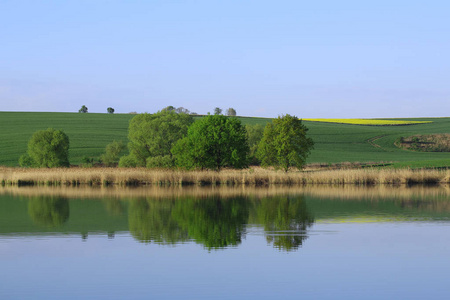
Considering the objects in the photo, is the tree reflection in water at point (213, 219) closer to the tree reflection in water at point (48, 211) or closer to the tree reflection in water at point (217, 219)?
the tree reflection in water at point (217, 219)

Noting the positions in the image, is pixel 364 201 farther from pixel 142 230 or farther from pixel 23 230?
pixel 23 230

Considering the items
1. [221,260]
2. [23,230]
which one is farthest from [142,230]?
[221,260]

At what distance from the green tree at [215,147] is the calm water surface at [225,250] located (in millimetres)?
23786

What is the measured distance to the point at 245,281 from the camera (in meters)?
13.8

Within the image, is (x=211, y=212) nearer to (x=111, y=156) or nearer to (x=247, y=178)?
(x=247, y=178)

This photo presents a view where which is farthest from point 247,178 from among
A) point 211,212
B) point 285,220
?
point 285,220

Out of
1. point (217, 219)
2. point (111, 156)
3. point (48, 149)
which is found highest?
point (48, 149)

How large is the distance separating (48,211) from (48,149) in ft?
139

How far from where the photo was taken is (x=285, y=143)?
184 ft

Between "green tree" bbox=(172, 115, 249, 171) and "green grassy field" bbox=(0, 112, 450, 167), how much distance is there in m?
22.1

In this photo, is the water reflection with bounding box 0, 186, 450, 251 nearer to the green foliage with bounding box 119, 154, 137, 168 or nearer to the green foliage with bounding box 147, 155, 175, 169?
the green foliage with bounding box 147, 155, 175, 169

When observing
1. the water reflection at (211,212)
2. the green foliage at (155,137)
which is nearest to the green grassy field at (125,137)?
the green foliage at (155,137)

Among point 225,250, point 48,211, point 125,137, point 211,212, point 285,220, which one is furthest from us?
point 125,137

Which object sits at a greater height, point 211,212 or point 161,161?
point 161,161
